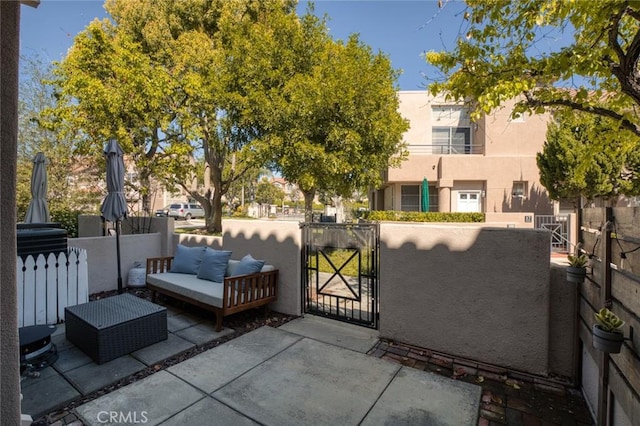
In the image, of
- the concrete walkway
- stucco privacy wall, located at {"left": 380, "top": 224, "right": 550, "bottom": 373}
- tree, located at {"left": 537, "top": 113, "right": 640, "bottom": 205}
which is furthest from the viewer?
tree, located at {"left": 537, "top": 113, "right": 640, "bottom": 205}

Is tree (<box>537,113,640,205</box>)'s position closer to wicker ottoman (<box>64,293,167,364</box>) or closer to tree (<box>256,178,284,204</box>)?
wicker ottoman (<box>64,293,167,364</box>)

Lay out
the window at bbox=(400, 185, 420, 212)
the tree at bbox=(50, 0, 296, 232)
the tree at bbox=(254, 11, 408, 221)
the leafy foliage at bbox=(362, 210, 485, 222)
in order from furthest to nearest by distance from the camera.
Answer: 1. the window at bbox=(400, 185, 420, 212)
2. the leafy foliage at bbox=(362, 210, 485, 222)
3. the tree at bbox=(50, 0, 296, 232)
4. the tree at bbox=(254, 11, 408, 221)

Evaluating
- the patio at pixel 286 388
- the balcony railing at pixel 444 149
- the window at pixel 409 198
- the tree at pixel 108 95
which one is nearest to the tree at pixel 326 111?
the tree at pixel 108 95

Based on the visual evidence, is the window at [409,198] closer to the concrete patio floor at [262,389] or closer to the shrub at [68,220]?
the concrete patio floor at [262,389]

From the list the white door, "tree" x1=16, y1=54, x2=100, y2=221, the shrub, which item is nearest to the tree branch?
the shrub

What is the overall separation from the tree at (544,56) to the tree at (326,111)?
509cm

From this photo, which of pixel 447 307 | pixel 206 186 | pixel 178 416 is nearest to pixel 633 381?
pixel 447 307

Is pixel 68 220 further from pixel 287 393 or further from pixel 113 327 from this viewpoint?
pixel 287 393

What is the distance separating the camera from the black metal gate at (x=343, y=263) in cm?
486

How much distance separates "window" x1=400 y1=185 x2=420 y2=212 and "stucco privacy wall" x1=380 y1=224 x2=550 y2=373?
14982 mm

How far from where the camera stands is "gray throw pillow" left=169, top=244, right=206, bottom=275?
5996 mm

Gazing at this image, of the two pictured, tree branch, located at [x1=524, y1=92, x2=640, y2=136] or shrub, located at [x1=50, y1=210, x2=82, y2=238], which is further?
shrub, located at [x1=50, y1=210, x2=82, y2=238]

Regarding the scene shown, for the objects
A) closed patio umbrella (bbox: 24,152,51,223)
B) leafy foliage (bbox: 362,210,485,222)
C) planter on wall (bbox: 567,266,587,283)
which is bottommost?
planter on wall (bbox: 567,266,587,283)

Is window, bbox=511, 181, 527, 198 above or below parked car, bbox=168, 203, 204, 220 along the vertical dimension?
above
